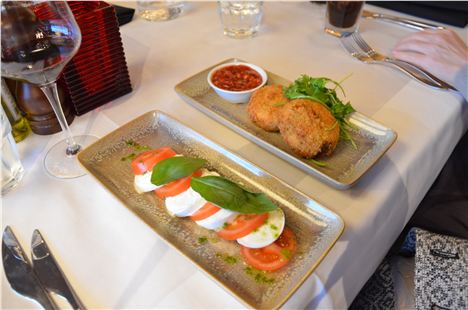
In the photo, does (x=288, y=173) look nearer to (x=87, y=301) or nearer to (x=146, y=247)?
(x=146, y=247)

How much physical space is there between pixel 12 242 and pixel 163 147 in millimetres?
368

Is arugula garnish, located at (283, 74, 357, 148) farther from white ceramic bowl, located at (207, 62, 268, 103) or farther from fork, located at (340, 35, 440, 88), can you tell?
fork, located at (340, 35, 440, 88)

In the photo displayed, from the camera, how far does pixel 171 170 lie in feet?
2.30

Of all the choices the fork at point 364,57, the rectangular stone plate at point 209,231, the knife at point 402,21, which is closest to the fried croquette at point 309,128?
the rectangular stone plate at point 209,231

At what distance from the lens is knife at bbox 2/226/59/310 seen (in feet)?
1.90

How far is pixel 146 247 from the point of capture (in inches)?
26.5

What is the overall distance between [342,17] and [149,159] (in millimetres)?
937

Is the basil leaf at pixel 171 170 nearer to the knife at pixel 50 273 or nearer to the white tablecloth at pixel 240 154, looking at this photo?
the white tablecloth at pixel 240 154

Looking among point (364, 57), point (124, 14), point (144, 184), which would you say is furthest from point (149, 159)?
point (124, 14)

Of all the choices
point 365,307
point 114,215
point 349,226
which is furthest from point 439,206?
point 114,215

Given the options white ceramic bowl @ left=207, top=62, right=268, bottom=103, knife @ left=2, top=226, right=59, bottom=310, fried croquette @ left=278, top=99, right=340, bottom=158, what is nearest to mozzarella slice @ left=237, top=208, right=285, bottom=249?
fried croquette @ left=278, top=99, right=340, bottom=158

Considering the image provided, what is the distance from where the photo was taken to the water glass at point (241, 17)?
4.53ft

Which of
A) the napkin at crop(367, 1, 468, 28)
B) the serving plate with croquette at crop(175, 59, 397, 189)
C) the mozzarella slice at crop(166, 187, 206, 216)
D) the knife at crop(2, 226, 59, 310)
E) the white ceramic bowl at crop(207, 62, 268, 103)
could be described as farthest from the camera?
the napkin at crop(367, 1, 468, 28)

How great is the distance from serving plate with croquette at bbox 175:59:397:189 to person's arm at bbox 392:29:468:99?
0.36 m
